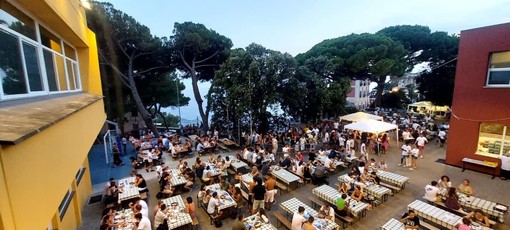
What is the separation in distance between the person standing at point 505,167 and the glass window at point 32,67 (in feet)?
57.2

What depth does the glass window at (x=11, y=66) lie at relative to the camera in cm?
329

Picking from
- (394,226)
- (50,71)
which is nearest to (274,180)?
(394,226)

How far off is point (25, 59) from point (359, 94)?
51642 mm

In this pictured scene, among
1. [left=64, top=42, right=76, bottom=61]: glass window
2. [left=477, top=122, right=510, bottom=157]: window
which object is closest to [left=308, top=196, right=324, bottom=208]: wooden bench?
[left=477, top=122, right=510, bottom=157]: window

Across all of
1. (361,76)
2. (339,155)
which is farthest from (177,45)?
(361,76)

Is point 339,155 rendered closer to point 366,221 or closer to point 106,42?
point 366,221

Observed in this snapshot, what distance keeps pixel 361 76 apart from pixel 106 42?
91.5 feet

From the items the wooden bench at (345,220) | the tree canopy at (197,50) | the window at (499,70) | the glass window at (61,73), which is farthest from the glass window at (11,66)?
the tree canopy at (197,50)

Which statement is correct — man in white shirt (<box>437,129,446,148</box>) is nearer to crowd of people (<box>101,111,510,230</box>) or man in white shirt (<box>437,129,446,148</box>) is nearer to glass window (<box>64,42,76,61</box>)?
crowd of people (<box>101,111,510,230</box>)

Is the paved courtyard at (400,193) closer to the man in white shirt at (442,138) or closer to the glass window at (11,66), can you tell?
the man in white shirt at (442,138)

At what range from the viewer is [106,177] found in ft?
41.2

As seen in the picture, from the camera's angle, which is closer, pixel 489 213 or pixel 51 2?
pixel 51 2

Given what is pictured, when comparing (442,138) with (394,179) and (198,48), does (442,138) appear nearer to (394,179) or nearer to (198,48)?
(394,179)

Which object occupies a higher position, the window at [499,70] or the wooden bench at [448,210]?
the window at [499,70]
